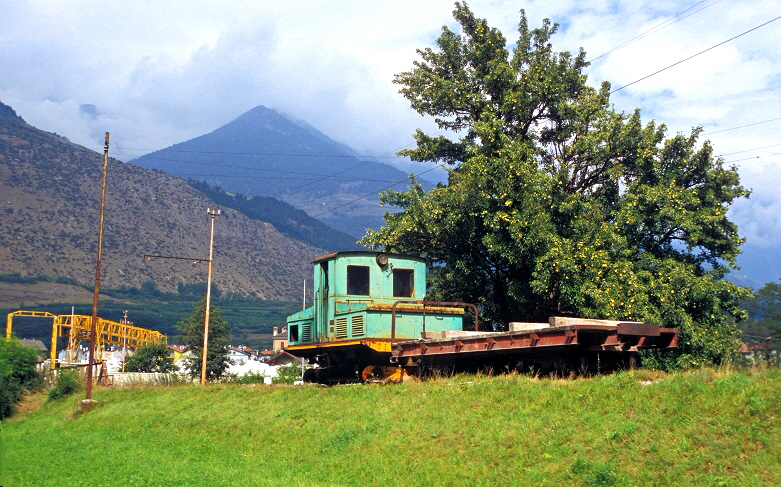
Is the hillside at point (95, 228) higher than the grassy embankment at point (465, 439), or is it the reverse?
the hillside at point (95, 228)

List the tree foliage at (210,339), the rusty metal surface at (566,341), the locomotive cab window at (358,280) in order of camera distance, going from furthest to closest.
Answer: the tree foliage at (210,339), the locomotive cab window at (358,280), the rusty metal surface at (566,341)

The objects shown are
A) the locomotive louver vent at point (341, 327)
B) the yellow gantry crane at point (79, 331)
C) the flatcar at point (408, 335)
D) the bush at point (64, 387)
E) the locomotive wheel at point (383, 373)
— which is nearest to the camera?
→ the flatcar at point (408, 335)

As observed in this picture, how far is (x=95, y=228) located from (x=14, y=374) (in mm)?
134078

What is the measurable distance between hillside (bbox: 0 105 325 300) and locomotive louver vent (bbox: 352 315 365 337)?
453 feet

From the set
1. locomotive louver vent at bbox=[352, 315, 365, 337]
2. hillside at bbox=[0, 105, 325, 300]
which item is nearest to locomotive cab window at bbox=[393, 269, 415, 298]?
locomotive louver vent at bbox=[352, 315, 365, 337]

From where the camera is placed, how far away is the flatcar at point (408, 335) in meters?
12.8

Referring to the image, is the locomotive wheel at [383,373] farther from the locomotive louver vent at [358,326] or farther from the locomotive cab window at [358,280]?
the locomotive cab window at [358,280]

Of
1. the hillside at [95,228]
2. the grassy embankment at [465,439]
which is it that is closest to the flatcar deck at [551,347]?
the grassy embankment at [465,439]

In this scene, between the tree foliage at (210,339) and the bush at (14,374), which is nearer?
the bush at (14,374)

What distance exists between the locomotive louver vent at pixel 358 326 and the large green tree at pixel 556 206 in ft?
22.1

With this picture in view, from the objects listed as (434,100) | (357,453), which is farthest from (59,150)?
(357,453)

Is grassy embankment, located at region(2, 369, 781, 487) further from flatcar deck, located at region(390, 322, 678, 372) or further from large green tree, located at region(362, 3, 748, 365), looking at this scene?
large green tree, located at region(362, 3, 748, 365)

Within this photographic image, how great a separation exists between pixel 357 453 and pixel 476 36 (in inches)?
829

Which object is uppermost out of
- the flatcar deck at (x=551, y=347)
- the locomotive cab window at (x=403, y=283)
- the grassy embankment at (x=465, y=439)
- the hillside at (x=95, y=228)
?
the hillside at (x=95, y=228)
